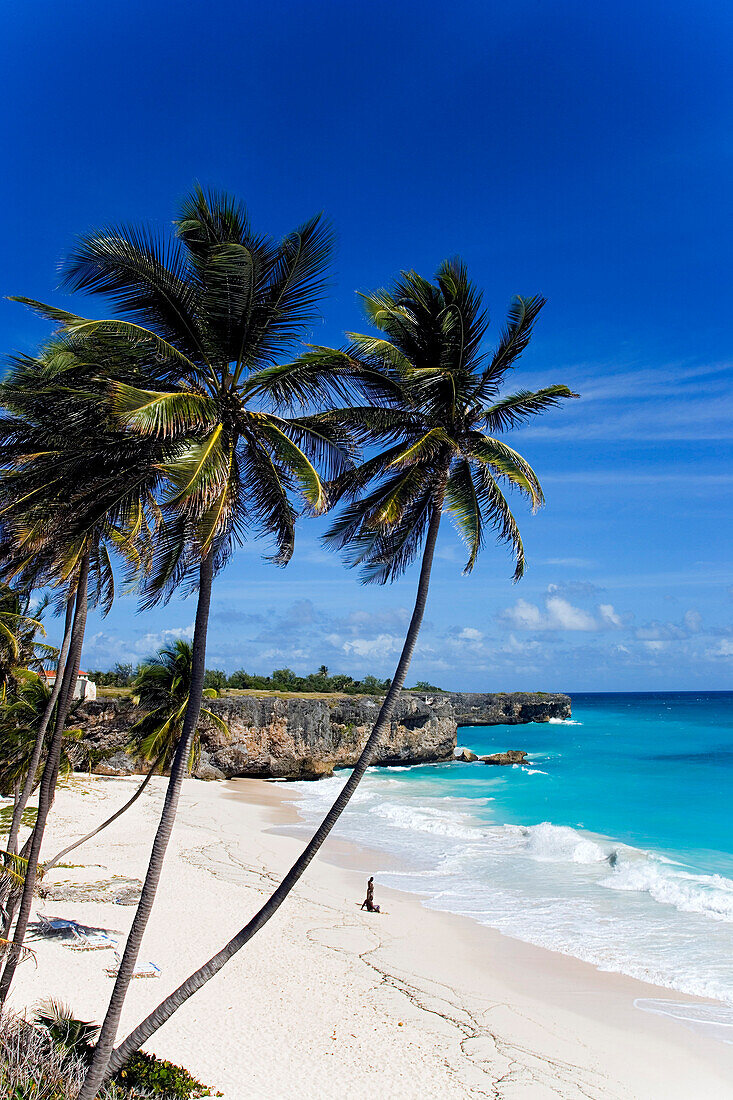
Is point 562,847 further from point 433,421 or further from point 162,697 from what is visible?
point 433,421

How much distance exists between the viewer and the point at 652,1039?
1227 cm

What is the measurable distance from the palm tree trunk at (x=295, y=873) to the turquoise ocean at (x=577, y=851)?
9955 millimetres

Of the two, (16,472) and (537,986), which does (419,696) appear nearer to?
(537,986)

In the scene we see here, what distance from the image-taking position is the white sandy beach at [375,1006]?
10.3m

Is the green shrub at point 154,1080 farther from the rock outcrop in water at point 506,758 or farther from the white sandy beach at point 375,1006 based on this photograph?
the rock outcrop in water at point 506,758

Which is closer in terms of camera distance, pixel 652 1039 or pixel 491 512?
pixel 491 512

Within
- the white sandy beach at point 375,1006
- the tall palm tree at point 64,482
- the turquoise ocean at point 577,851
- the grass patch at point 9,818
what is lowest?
the turquoise ocean at point 577,851

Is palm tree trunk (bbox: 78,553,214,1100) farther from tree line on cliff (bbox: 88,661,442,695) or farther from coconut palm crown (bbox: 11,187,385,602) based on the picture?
tree line on cliff (bbox: 88,661,442,695)

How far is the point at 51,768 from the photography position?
31.8ft

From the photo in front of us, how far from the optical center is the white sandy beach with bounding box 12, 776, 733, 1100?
10.3 metres

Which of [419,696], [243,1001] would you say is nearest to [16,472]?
[243,1001]

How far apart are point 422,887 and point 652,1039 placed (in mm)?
10834

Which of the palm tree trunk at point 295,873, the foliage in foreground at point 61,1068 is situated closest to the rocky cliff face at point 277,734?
the foliage in foreground at point 61,1068

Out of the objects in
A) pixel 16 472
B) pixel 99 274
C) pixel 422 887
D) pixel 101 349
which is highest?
pixel 99 274
